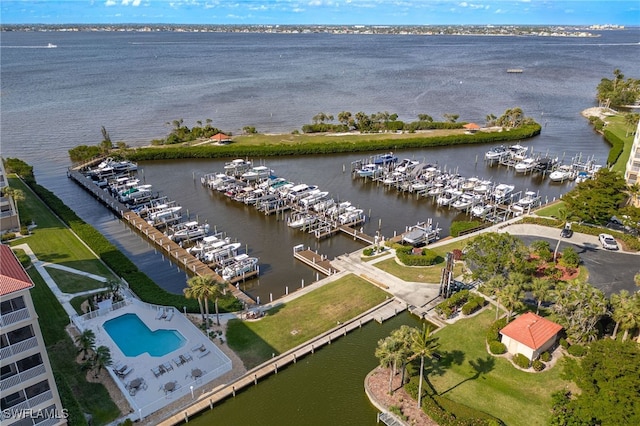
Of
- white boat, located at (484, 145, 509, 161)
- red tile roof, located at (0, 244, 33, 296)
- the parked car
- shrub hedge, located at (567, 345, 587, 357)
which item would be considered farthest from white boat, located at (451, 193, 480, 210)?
red tile roof, located at (0, 244, 33, 296)

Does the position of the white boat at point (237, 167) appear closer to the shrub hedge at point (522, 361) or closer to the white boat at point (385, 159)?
the white boat at point (385, 159)

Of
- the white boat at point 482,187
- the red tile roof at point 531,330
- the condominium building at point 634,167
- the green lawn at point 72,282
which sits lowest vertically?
the green lawn at point 72,282

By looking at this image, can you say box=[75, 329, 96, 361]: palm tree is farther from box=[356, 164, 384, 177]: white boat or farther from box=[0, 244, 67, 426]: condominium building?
box=[356, 164, 384, 177]: white boat

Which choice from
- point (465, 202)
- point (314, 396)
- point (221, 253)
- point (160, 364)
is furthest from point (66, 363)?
point (465, 202)

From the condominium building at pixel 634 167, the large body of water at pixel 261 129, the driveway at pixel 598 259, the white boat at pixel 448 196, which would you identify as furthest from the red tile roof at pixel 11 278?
the condominium building at pixel 634 167

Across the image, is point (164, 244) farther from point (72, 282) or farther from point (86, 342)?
point (86, 342)
